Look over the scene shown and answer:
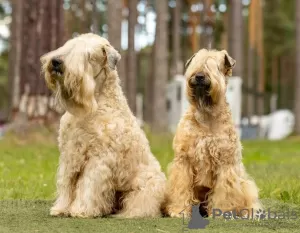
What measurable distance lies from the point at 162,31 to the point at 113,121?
1501 cm

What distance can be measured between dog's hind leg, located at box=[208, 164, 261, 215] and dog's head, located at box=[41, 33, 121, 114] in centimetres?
136

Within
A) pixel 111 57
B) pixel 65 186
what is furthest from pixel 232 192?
pixel 111 57

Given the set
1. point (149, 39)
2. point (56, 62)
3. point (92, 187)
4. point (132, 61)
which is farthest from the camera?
point (149, 39)

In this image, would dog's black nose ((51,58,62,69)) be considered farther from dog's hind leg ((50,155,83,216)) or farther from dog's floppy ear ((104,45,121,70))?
dog's hind leg ((50,155,83,216))

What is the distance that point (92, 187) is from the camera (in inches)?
259

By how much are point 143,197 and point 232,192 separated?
0.83m

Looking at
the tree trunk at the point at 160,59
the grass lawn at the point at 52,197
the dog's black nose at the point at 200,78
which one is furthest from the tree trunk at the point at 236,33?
the dog's black nose at the point at 200,78

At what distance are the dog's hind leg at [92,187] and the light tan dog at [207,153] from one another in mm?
716

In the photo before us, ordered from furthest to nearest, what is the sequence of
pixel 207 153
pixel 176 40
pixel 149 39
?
1. pixel 149 39
2. pixel 176 40
3. pixel 207 153

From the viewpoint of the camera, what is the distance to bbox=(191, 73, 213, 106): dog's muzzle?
6.74 meters

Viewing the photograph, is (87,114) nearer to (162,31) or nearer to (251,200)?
(251,200)

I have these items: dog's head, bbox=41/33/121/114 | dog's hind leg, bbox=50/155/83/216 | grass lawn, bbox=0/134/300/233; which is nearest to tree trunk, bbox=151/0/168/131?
grass lawn, bbox=0/134/300/233

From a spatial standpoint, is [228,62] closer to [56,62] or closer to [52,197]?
[56,62]

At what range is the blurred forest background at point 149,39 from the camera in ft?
58.0
